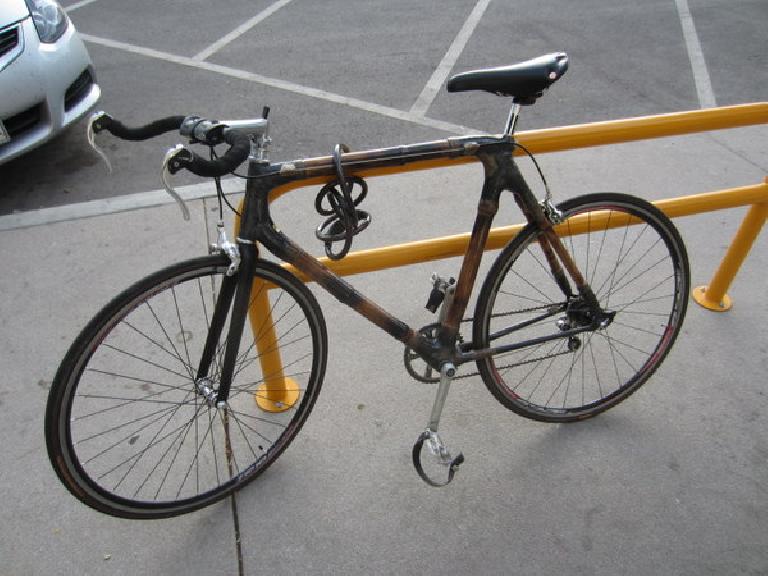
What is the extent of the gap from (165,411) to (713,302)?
100 inches

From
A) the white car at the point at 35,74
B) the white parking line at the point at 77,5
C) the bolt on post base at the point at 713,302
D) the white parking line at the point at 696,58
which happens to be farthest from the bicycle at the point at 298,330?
the white parking line at the point at 77,5

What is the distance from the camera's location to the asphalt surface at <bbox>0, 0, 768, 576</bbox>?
219 cm

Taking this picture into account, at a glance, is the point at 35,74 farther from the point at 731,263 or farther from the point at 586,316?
the point at 731,263

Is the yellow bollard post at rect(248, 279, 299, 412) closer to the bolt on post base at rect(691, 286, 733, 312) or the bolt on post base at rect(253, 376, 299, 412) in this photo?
the bolt on post base at rect(253, 376, 299, 412)

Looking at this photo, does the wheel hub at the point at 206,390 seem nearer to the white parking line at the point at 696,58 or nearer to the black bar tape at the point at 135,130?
the black bar tape at the point at 135,130

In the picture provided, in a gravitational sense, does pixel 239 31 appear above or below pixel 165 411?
below

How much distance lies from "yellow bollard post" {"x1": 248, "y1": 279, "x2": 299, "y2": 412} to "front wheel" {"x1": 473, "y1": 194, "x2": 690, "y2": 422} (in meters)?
0.74

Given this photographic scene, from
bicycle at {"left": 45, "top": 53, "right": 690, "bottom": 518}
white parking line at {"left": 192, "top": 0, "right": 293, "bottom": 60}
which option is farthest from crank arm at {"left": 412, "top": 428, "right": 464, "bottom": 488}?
white parking line at {"left": 192, "top": 0, "right": 293, "bottom": 60}

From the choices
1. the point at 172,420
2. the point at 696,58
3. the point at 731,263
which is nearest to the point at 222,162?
the point at 172,420

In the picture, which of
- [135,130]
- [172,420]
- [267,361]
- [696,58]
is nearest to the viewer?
[135,130]

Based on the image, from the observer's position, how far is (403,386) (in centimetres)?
277

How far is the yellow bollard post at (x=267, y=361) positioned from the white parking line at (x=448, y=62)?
290cm

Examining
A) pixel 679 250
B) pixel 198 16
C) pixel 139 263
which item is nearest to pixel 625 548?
pixel 679 250

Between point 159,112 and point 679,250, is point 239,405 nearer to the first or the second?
point 679,250
